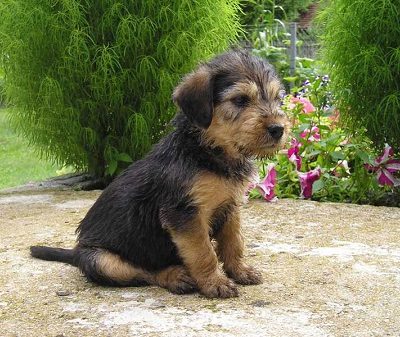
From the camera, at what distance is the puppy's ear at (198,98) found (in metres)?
4.45

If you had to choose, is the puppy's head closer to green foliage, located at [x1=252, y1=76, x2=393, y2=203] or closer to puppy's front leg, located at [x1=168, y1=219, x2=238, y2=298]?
puppy's front leg, located at [x1=168, y1=219, x2=238, y2=298]

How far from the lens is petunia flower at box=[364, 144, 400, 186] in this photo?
7707 mm

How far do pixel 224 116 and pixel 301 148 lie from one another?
4.02 meters

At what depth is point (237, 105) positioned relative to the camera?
14.6ft

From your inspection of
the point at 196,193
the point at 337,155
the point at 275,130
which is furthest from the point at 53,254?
the point at 337,155

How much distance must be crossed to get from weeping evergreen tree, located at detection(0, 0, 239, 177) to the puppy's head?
366cm

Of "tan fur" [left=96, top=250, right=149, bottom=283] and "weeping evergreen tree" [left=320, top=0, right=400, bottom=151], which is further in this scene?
"weeping evergreen tree" [left=320, top=0, right=400, bottom=151]

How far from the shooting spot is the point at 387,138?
7.83m

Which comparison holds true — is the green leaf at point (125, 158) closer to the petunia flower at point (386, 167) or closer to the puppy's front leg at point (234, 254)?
the petunia flower at point (386, 167)

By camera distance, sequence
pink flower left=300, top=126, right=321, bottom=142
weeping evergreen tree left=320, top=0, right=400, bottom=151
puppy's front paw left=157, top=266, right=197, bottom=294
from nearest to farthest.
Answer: puppy's front paw left=157, top=266, right=197, bottom=294 < weeping evergreen tree left=320, top=0, right=400, bottom=151 < pink flower left=300, top=126, right=321, bottom=142

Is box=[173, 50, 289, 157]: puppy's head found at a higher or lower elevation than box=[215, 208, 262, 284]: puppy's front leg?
higher

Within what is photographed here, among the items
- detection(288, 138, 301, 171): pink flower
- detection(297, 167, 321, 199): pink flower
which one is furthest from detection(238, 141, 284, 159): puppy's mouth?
detection(288, 138, 301, 171): pink flower

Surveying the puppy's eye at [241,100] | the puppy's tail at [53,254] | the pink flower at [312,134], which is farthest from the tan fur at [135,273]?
the pink flower at [312,134]

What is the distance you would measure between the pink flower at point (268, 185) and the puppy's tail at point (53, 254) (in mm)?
2661
